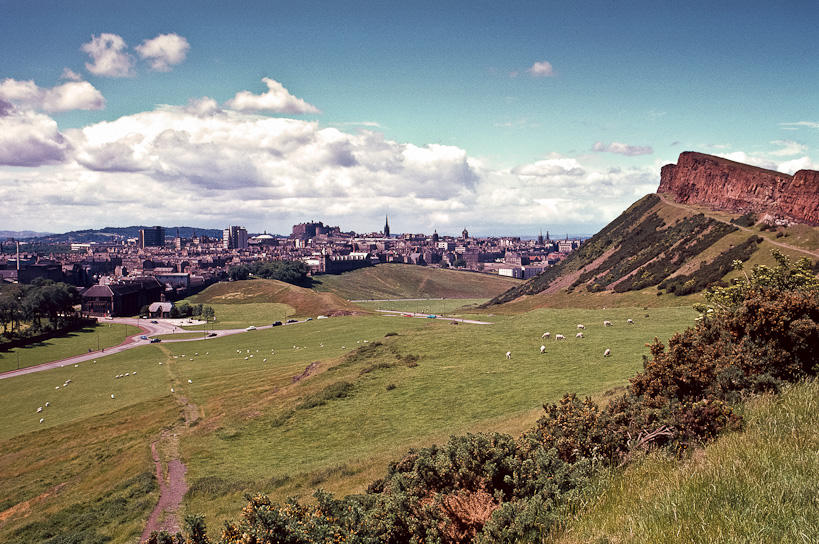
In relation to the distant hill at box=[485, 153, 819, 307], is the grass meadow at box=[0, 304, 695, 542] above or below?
below

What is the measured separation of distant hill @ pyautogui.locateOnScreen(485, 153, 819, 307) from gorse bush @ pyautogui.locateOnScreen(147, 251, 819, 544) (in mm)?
53381

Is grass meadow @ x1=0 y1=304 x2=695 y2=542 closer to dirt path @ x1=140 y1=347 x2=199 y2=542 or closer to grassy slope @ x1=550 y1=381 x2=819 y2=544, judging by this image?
dirt path @ x1=140 y1=347 x2=199 y2=542

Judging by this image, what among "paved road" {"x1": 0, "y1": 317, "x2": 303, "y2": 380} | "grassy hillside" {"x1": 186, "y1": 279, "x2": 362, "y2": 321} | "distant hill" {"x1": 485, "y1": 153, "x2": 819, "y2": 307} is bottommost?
"paved road" {"x1": 0, "y1": 317, "x2": 303, "y2": 380}

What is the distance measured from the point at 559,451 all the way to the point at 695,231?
312ft

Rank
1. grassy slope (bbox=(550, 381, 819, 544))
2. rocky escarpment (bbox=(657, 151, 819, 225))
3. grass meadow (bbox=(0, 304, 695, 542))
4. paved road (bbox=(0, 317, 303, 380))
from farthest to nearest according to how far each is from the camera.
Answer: paved road (bbox=(0, 317, 303, 380)), rocky escarpment (bbox=(657, 151, 819, 225)), grass meadow (bbox=(0, 304, 695, 542)), grassy slope (bbox=(550, 381, 819, 544))

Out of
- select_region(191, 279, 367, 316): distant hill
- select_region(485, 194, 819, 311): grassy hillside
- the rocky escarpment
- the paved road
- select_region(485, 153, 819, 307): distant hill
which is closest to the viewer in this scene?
select_region(485, 194, 819, 311): grassy hillside

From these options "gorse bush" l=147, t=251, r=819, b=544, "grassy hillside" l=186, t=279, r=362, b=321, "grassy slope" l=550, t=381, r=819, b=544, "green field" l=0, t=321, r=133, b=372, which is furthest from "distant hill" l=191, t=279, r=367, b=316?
"grassy slope" l=550, t=381, r=819, b=544

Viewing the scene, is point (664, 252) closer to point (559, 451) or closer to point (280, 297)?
point (559, 451)

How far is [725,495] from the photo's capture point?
7.04m

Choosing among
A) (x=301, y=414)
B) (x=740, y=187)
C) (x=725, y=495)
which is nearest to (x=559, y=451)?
(x=725, y=495)

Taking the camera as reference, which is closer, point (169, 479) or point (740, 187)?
point (169, 479)

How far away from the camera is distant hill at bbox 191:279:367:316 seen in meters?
136

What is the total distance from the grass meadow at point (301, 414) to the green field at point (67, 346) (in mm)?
30789

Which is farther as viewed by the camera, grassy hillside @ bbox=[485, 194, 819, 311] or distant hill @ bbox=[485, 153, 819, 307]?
distant hill @ bbox=[485, 153, 819, 307]
